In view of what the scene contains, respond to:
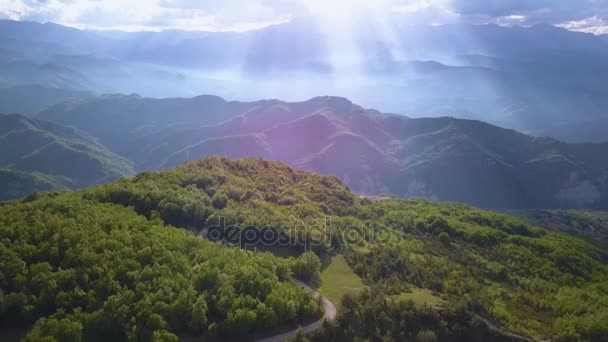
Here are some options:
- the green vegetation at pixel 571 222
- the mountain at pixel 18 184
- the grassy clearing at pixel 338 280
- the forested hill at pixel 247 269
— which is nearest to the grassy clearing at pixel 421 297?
the forested hill at pixel 247 269

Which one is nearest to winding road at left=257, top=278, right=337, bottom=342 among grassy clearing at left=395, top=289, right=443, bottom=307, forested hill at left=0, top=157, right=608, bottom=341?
forested hill at left=0, top=157, right=608, bottom=341

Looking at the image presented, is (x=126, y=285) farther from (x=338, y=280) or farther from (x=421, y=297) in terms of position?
(x=421, y=297)

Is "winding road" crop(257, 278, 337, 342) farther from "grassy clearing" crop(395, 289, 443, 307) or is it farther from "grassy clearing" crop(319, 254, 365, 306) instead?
"grassy clearing" crop(395, 289, 443, 307)

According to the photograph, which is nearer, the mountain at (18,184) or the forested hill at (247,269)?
the forested hill at (247,269)

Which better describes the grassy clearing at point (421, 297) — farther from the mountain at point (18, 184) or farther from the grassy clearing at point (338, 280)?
the mountain at point (18, 184)

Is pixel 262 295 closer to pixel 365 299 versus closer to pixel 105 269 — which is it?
pixel 365 299

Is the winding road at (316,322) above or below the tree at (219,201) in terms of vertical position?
below

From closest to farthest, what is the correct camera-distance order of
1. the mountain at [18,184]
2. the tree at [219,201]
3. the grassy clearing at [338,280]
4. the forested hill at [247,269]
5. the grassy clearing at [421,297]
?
1. the forested hill at [247,269]
2. the grassy clearing at [421,297]
3. the grassy clearing at [338,280]
4. the tree at [219,201]
5. the mountain at [18,184]

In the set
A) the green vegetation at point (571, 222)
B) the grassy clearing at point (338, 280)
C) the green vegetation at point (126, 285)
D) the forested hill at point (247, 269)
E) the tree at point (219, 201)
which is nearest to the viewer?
the green vegetation at point (126, 285)
